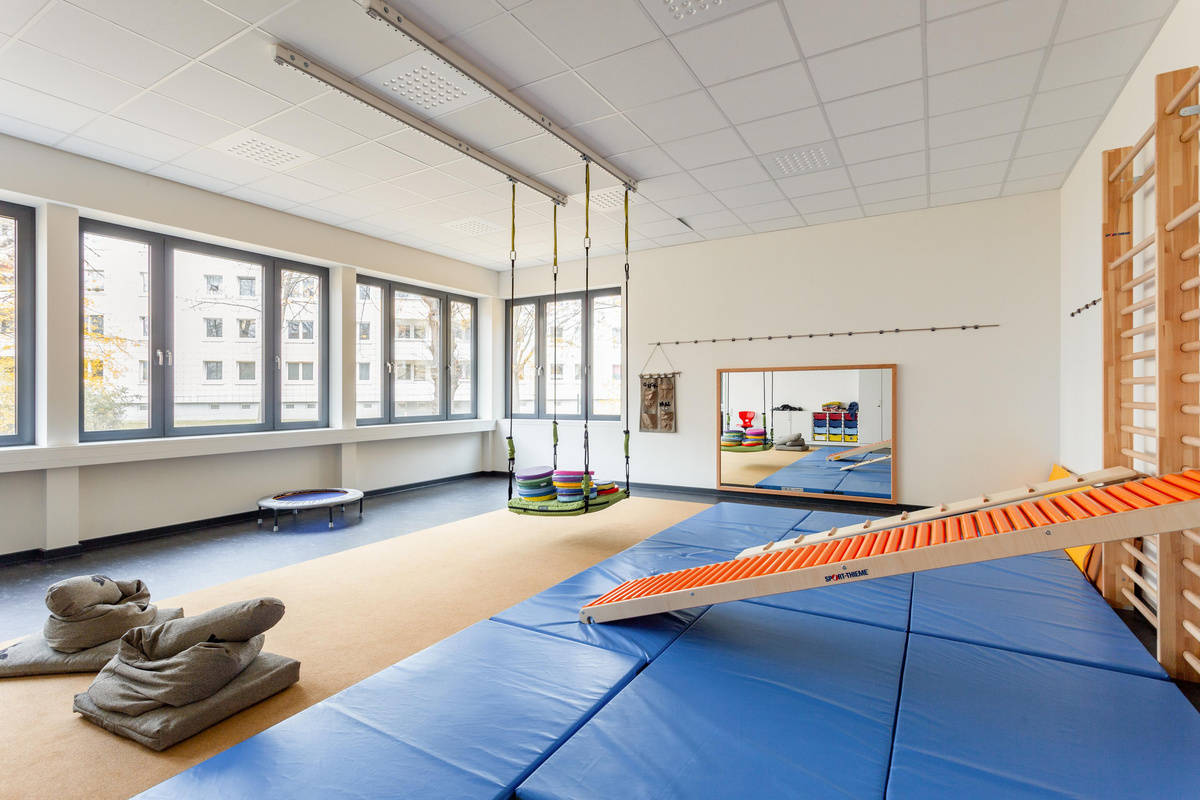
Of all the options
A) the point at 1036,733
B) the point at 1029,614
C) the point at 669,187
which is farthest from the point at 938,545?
the point at 669,187

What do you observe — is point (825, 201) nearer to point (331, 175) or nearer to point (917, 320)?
point (917, 320)

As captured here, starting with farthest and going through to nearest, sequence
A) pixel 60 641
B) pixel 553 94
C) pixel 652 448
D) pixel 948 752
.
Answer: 1. pixel 652 448
2. pixel 553 94
3. pixel 60 641
4. pixel 948 752

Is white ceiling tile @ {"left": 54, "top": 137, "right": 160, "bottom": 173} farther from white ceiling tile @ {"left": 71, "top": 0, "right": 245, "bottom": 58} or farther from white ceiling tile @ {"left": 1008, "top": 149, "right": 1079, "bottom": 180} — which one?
white ceiling tile @ {"left": 1008, "top": 149, "right": 1079, "bottom": 180}

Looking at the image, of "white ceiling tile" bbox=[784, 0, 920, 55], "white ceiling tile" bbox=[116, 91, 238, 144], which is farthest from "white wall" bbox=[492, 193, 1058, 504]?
"white ceiling tile" bbox=[116, 91, 238, 144]

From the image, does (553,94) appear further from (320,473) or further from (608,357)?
(320,473)

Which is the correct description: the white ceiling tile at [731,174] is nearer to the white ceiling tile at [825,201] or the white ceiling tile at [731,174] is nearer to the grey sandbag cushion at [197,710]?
the white ceiling tile at [825,201]

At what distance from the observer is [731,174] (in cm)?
474

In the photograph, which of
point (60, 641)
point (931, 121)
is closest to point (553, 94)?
point (931, 121)

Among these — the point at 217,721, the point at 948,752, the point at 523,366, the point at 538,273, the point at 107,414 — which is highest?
the point at 538,273

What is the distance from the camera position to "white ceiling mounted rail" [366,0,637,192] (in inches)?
107

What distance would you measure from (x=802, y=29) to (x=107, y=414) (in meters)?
5.90

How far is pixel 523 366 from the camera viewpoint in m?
8.44

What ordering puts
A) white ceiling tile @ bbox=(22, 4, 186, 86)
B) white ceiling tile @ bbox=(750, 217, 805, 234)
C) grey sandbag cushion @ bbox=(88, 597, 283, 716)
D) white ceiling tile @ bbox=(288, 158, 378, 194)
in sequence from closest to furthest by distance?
grey sandbag cushion @ bbox=(88, 597, 283, 716) → white ceiling tile @ bbox=(22, 4, 186, 86) → white ceiling tile @ bbox=(288, 158, 378, 194) → white ceiling tile @ bbox=(750, 217, 805, 234)

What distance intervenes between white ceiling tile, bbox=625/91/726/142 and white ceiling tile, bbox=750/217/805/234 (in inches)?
88.4
